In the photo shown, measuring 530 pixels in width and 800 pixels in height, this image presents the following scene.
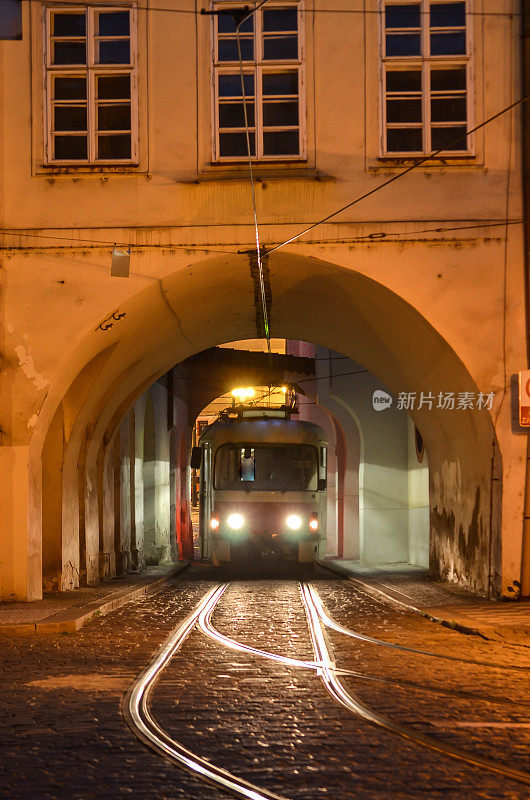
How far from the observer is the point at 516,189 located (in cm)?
1502

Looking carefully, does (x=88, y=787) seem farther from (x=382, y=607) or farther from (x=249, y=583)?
(x=249, y=583)

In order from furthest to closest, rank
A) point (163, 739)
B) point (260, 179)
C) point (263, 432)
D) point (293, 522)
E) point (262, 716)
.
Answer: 1. point (263, 432)
2. point (293, 522)
3. point (260, 179)
4. point (262, 716)
5. point (163, 739)

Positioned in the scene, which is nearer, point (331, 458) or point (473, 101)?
point (473, 101)

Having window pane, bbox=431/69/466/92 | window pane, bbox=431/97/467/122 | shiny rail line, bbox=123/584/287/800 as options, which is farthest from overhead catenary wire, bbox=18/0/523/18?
shiny rail line, bbox=123/584/287/800

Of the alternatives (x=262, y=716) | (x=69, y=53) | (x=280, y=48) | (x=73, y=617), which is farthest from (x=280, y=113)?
(x=262, y=716)

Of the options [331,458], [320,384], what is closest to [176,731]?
[320,384]

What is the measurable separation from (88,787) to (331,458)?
1170 inches

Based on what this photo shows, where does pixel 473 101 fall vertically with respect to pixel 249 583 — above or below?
above

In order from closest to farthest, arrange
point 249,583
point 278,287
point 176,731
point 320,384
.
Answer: point 176,731
point 278,287
point 249,583
point 320,384

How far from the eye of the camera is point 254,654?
401 inches

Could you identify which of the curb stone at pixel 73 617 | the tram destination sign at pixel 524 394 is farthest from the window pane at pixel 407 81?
the curb stone at pixel 73 617

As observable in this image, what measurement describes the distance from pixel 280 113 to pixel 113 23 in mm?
2808

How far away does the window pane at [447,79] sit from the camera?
599 inches

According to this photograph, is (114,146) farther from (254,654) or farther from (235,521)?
(235,521)
